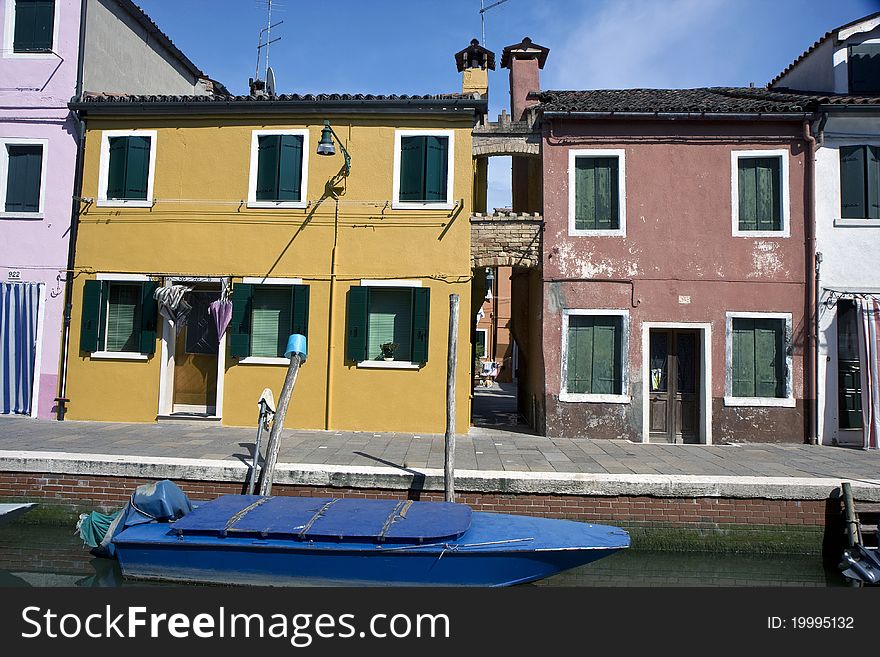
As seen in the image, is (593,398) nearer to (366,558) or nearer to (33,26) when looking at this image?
(366,558)

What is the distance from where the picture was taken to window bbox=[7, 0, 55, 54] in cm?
1248

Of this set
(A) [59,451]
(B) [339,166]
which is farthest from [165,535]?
(B) [339,166]

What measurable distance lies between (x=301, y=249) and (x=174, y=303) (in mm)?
2602

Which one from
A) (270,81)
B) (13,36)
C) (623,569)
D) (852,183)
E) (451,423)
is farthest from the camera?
(270,81)

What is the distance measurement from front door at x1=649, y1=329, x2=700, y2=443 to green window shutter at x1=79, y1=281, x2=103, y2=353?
10717 mm

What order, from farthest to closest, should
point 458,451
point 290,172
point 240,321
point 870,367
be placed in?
point 290,172
point 240,321
point 870,367
point 458,451

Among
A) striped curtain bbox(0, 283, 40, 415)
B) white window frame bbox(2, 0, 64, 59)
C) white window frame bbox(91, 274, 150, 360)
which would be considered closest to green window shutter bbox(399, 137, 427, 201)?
white window frame bbox(91, 274, 150, 360)

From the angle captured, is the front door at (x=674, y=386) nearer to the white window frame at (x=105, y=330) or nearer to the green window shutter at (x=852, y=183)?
the green window shutter at (x=852, y=183)

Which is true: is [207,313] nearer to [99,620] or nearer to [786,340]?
[99,620]

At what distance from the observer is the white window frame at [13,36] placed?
488 inches

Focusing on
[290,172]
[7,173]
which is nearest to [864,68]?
[290,172]

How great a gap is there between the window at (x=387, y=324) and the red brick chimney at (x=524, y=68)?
208 inches

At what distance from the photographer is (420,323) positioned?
11.7m

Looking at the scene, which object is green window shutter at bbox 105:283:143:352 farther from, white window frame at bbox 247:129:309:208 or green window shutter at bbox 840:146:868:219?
green window shutter at bbox 840:146:868:219
